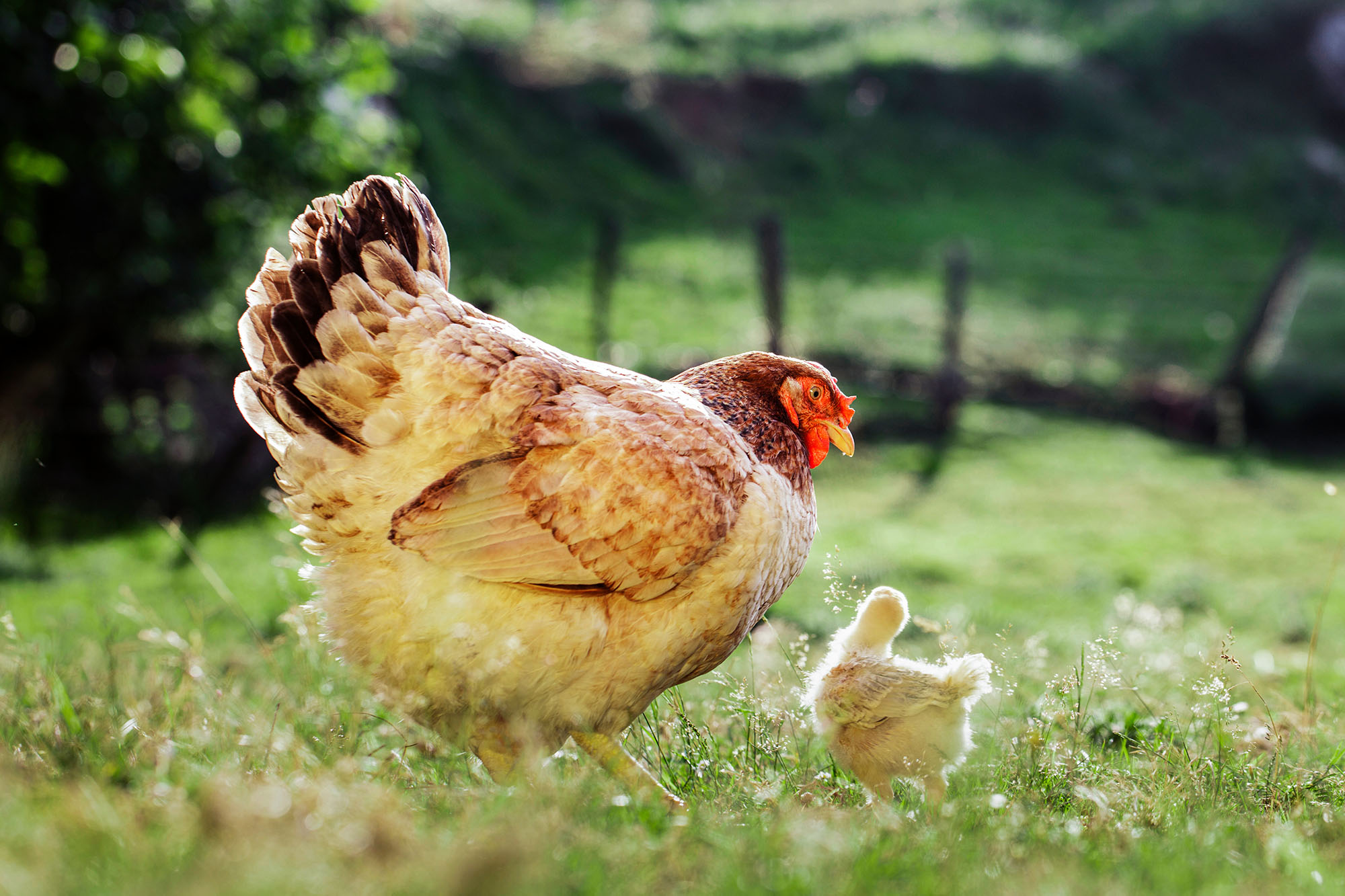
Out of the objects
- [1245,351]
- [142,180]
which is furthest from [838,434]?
[1245,351]

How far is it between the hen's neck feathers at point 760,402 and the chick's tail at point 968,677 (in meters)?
0.84

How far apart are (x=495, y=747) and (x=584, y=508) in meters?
0.93

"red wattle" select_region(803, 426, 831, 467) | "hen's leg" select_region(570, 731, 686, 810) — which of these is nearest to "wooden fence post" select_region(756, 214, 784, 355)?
"red wattle" select_region(803, 426, 831, 467)

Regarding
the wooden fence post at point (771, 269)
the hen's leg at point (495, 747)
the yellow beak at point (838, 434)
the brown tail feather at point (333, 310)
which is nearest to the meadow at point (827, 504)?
the hen's leg at point (495, 747)

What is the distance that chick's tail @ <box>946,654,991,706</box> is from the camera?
11.3ft

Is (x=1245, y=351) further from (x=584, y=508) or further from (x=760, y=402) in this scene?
(x=584, y=508)

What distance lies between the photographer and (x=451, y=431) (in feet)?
10.8

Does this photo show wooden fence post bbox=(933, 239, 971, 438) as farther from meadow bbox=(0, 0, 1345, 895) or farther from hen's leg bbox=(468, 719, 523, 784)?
hen's leg bbox=(468, 719, 523, 784)

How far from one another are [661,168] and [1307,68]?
748 inches

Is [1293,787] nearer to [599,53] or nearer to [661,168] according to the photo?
[661,168]

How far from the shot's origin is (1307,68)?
2627 cm

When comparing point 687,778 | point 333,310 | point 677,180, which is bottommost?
point 687,778

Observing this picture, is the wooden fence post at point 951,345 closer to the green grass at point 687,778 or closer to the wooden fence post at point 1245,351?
the wooden fence post at point 1245,351

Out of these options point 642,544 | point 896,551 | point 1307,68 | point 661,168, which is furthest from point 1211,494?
point 1307,68
